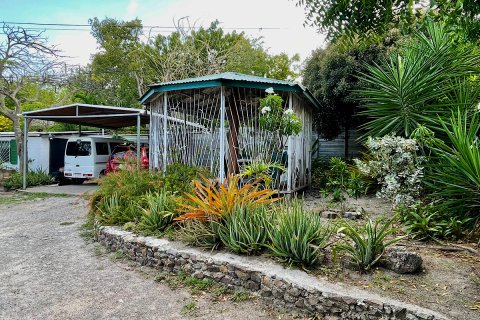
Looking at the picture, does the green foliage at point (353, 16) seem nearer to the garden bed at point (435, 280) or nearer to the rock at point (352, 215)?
the garden bed at point (435, 280)

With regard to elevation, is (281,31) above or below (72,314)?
above

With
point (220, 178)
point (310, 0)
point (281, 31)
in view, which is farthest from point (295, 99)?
point (281, 31)

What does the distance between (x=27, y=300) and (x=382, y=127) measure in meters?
6.28

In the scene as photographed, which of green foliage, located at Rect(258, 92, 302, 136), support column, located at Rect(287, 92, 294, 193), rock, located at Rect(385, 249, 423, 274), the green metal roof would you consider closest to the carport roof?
the green metal roof

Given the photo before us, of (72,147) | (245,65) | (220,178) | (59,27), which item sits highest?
(59,27)

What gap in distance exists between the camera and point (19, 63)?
45.2 feet

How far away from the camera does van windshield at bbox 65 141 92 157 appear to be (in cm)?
1256

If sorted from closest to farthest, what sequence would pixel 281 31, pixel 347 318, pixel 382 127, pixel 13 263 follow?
1. pixel 347 318
2. pixel 13 263
3. pixel 382 127
4. pixel 281 31

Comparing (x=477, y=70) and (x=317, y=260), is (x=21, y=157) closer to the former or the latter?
(x=317, y=260)

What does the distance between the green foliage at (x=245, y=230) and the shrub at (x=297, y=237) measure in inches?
5.5

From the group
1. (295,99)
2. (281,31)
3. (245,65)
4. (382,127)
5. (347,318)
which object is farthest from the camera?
(281,31)

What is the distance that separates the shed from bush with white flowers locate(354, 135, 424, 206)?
Result: 2.37m

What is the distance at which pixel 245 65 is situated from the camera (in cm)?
1848

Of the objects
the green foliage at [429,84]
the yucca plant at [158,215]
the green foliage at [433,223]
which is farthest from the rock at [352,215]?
the yucca plant at [158,215]
